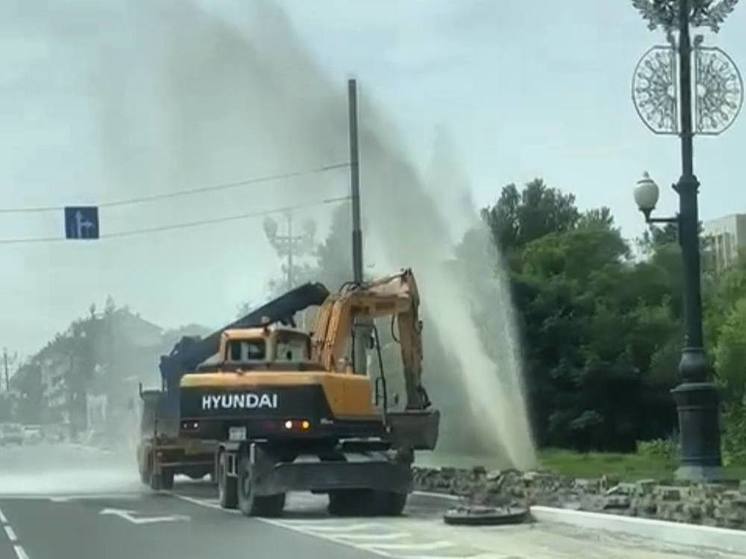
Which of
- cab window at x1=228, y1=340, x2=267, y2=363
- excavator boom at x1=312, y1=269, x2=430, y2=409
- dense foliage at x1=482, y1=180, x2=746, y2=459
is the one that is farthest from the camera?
dense foliage at x1=482, y1=180, x2=746, y2=459

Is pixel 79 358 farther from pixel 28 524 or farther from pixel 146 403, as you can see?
pixel 28 524

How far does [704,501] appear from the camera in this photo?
1905cm

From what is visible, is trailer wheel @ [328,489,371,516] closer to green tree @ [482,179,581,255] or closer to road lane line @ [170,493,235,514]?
road lane line @ [170,493,235,514]

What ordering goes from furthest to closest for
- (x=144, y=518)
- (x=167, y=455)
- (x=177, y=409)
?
(x=167, y=455) < (x=177, y=409) < (x=144, y=518)

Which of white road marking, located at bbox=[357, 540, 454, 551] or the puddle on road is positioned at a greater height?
white road marking, located at bbox=[357, 540, 454, 551]

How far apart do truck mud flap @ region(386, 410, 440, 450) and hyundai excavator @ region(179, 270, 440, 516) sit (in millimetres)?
17

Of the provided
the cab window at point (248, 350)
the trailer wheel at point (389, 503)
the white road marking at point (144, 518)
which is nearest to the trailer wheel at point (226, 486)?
the white road marking at point (144, 518)

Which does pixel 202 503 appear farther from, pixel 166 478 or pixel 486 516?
pixel 486 516

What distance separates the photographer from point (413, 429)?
2689cm

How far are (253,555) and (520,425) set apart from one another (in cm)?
1914

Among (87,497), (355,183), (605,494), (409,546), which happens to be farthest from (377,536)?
(355,183)

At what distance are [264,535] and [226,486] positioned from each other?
615cm

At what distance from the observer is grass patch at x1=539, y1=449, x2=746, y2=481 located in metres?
26.4

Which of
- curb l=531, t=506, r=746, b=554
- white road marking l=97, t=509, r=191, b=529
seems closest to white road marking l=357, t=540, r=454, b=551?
curb l=531, t=506, r=746, b=554
